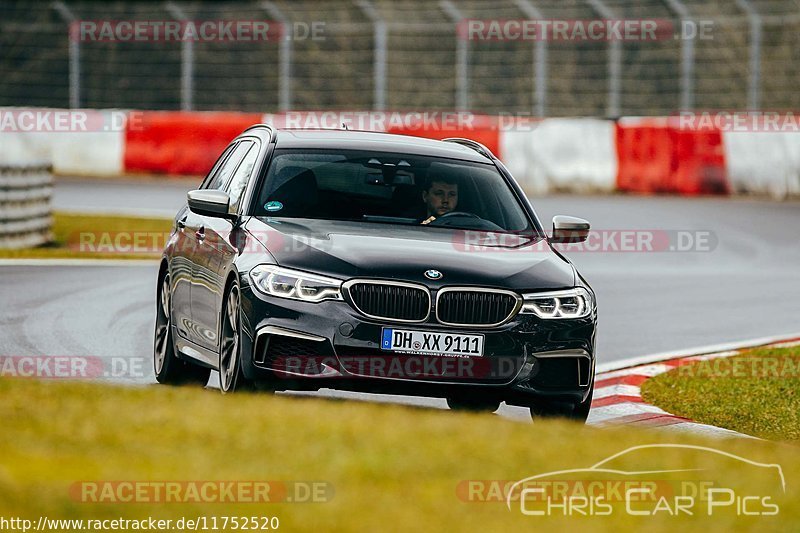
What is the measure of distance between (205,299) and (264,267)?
1069 millimetres

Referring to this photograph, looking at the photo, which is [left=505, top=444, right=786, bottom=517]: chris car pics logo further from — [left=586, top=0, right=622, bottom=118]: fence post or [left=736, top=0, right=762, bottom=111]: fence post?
[left=586, top=0, right=622, bottom=118]: fence post

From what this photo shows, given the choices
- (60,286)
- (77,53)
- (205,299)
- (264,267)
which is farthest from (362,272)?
(77,53)

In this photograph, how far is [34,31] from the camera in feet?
119

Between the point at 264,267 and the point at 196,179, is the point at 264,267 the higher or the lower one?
the higher one

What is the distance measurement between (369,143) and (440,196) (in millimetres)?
594

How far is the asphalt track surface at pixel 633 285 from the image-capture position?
13266mm

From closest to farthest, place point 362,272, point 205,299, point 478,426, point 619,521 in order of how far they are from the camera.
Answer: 1. point 619,521
2. point 478,426
3. point 362,272
4. point 205,299

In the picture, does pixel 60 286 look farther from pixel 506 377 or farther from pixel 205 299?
pixel 506 377

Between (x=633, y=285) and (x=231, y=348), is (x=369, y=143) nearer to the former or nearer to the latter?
(x=231, y=348)

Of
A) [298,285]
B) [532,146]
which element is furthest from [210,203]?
[532,146]

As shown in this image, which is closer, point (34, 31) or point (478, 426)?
point (478, 426)

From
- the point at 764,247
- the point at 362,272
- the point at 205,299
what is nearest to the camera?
the point at 362,272

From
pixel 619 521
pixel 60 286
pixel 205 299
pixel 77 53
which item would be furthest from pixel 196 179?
pixel 619 521

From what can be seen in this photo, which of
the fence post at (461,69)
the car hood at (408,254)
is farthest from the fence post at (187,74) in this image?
the car hood at (408,254)
